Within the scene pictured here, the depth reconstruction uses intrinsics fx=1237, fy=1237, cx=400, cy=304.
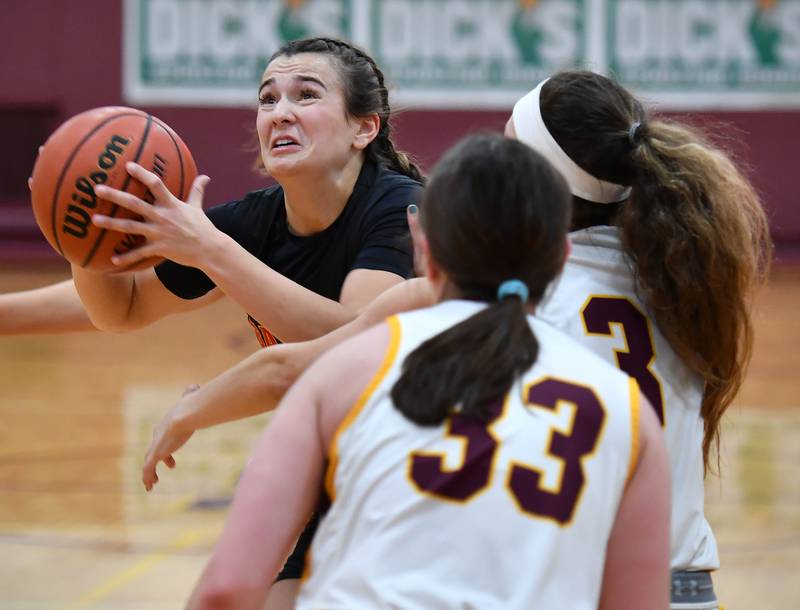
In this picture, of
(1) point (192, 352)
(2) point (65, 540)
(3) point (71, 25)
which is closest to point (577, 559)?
(2) point (65, 540)

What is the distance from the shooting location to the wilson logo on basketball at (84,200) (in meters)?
2.43

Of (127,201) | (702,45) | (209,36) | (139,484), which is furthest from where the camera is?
(702,45)

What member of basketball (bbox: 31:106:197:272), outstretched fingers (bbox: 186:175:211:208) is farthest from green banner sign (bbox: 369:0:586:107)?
basketball (bbox: 31:106:197:272)

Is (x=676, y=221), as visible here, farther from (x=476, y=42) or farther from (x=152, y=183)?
(x=476, y=42)

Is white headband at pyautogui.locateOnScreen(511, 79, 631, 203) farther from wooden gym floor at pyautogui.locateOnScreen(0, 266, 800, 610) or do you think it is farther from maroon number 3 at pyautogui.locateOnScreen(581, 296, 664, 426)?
wooden gym floor at pyautogui.locateOnScreen(0, 266, 800, 610)

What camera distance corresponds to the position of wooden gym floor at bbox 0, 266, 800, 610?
4.53 meters

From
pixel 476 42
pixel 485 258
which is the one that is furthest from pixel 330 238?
pixel 476 42

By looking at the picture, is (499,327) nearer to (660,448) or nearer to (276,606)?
(660,448)

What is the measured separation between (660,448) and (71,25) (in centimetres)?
1293

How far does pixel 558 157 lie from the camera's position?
2.24 meters

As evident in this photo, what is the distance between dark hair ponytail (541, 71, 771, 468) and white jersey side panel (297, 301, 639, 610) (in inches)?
23.8

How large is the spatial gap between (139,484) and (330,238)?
11.0ft

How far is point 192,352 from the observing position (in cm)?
951

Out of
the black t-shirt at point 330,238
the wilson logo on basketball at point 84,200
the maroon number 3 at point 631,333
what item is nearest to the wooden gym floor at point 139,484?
the maroon number 3 at point 631,333
